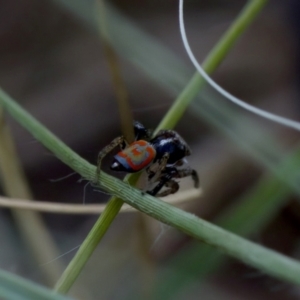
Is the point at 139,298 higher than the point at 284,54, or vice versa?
the point at 284,54

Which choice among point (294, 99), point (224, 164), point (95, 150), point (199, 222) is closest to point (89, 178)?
point (199, 222)

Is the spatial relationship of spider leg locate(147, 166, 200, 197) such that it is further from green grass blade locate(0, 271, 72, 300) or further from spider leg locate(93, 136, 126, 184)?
green grass blade locate(0, 271, 72, 300)

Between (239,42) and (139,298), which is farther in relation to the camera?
(239,42)

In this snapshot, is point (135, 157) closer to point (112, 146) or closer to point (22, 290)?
point (112, 146)

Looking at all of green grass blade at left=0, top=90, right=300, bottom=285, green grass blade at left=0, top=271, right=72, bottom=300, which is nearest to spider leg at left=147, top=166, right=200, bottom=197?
green grass blade at left=0, top=90, right=300, bottom=285

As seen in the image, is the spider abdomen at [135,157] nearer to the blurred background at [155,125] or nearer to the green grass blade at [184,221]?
the green grass blade at [184,221]

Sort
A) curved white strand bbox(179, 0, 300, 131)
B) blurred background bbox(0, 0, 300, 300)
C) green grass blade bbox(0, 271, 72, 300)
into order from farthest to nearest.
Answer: blurred background bbox(0, 0, 300, 300) → curved white strand bbox(179, 0, 300, 131) → green grass blade bbox(0, 271, 72, 300)

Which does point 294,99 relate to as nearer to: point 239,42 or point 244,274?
point 239,42

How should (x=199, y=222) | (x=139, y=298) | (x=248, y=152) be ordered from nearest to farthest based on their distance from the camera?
(x=199, y=222)
(x=139, y=298)
(x=248, y=152)
